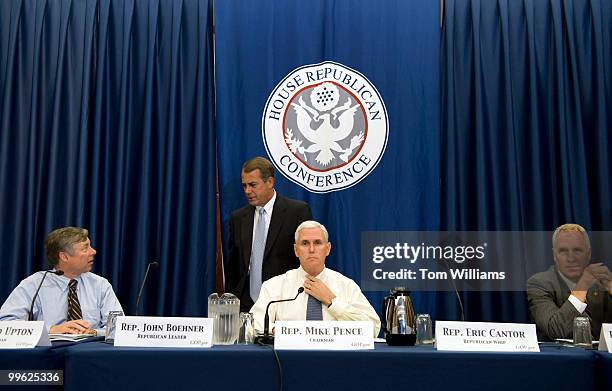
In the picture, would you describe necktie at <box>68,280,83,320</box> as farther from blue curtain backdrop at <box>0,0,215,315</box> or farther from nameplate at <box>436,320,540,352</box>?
nameplate at <box>436,320,540,352</box>

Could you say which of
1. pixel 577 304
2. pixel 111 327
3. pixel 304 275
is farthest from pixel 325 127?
pixel 111 327

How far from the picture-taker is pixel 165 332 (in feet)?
7.41

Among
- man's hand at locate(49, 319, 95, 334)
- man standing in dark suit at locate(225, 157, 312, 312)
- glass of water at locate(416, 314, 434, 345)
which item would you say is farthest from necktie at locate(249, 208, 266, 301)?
glass of water at locate(416, 314, 434, 345)

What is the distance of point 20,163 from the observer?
458cm

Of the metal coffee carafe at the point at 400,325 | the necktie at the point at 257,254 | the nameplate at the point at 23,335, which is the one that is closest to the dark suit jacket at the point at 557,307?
the metal coffee carafe at the point at 400,325

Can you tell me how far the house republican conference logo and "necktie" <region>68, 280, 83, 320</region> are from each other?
167 centimetres

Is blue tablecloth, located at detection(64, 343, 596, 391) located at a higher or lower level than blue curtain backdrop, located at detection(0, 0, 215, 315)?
lower

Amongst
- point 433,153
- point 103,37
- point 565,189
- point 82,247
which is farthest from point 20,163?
point 565,189

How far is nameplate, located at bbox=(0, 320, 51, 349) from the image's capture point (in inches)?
87.1

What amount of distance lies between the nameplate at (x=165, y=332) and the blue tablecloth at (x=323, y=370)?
0.38 ft

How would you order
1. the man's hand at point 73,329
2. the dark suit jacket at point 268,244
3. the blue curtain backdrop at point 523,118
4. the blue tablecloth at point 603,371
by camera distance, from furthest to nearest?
the blue curtain backdrop at point 523,118 → the dark suit jacket at point 268,244 → the man's hand at point 73,329 → the blue tablecloth at point 603,371

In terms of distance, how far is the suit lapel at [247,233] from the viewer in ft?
13.7

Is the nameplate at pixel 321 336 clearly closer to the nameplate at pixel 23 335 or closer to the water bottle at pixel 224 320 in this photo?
the water bottle at pixel 224 320

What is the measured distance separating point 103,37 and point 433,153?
2481 millimetres
